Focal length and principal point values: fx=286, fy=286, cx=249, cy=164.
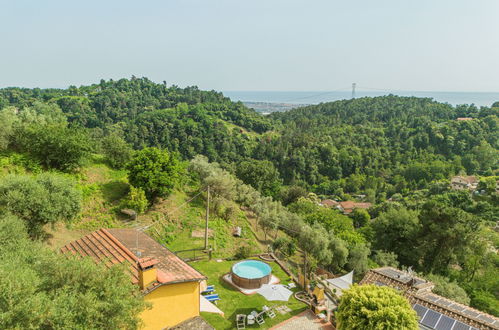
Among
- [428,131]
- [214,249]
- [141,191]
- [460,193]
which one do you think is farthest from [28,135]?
[428,131]

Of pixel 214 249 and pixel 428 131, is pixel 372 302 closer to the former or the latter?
pixel 214 249

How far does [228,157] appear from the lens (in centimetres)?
10538

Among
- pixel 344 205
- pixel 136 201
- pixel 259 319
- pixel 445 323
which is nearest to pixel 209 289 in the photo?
pixel 259 319

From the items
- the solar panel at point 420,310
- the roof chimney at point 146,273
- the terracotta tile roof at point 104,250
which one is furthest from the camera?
the solar panel at point 420,310

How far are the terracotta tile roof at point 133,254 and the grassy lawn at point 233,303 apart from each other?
3.78 m

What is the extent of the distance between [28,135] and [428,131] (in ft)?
423

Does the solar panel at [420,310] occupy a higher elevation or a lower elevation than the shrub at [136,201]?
lower

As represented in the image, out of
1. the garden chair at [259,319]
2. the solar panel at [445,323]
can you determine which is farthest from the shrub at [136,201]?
the solar panel at [445,323]

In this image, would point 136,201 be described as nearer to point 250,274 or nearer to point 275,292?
point 250,274

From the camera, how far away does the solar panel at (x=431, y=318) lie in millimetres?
16280

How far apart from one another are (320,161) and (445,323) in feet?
309

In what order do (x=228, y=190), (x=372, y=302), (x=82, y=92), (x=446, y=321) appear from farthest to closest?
(x=82, y=92), (x=228, y=190), (x=446, y=321), (x=372, y=302)

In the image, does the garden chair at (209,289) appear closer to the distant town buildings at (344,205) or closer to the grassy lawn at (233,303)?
the grassy lawn at (233,303)

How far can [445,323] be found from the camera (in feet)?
52.6
